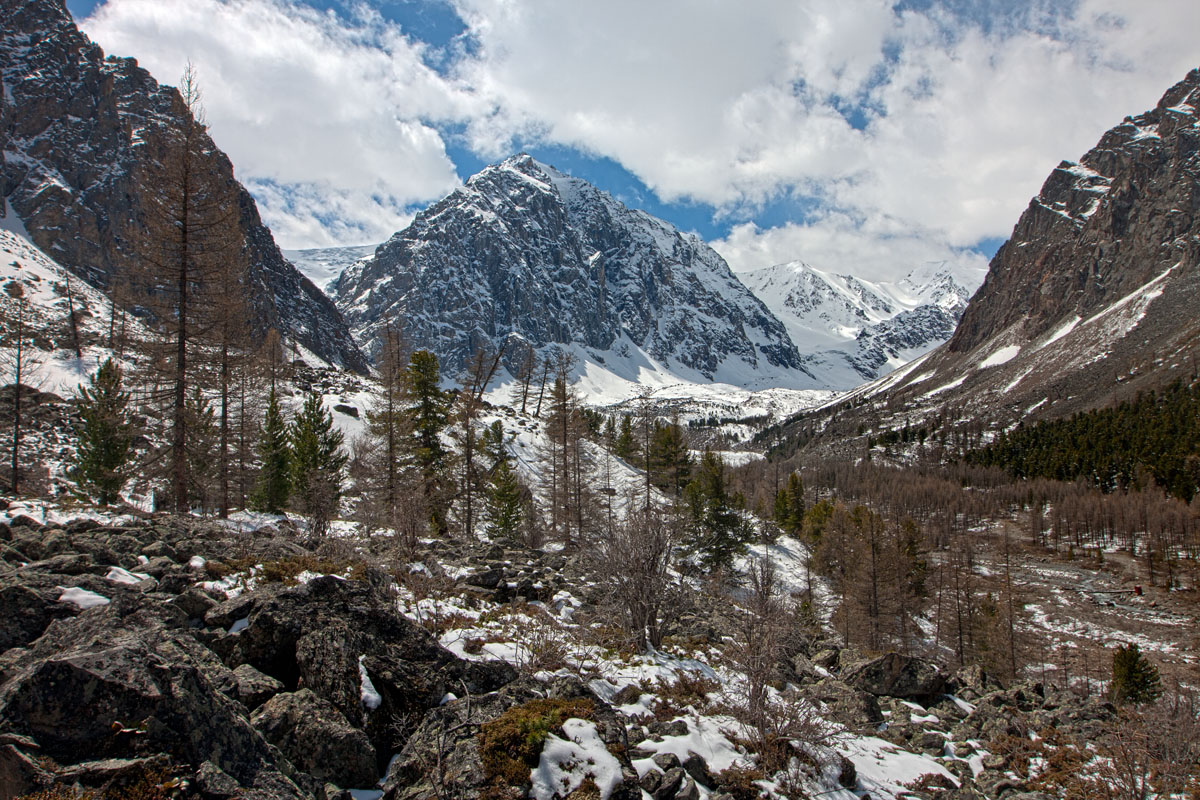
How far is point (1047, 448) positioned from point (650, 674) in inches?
5897

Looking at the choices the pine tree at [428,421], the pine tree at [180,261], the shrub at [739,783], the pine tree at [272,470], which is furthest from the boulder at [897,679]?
the pine tree at [272,470]

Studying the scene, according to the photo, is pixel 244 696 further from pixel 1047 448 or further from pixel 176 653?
pixel 1047 448

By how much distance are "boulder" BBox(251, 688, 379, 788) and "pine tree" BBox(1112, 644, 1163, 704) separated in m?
35.4

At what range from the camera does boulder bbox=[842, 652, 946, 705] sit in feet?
56.4

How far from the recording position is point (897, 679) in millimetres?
17375

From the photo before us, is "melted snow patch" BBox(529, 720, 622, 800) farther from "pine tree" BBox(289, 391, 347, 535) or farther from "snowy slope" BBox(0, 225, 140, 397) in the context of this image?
"snowy slope" BBox(0, 225, 140, 397)

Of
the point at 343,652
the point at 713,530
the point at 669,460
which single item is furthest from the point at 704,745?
the point at 669,460

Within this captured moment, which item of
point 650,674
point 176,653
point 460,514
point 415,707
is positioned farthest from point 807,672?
point 460,514

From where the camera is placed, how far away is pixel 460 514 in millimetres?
32875

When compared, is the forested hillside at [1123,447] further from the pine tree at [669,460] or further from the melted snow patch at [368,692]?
the melted snow patch at [368,692]

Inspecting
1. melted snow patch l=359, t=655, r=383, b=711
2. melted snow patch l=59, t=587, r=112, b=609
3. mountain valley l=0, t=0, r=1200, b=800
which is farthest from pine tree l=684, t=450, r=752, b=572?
melted snow patch l=59, t=587, r=112, b=609

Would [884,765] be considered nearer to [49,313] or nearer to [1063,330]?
[49,313]

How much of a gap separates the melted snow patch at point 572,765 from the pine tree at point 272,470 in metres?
25.3

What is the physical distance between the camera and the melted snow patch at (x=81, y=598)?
6312mm
